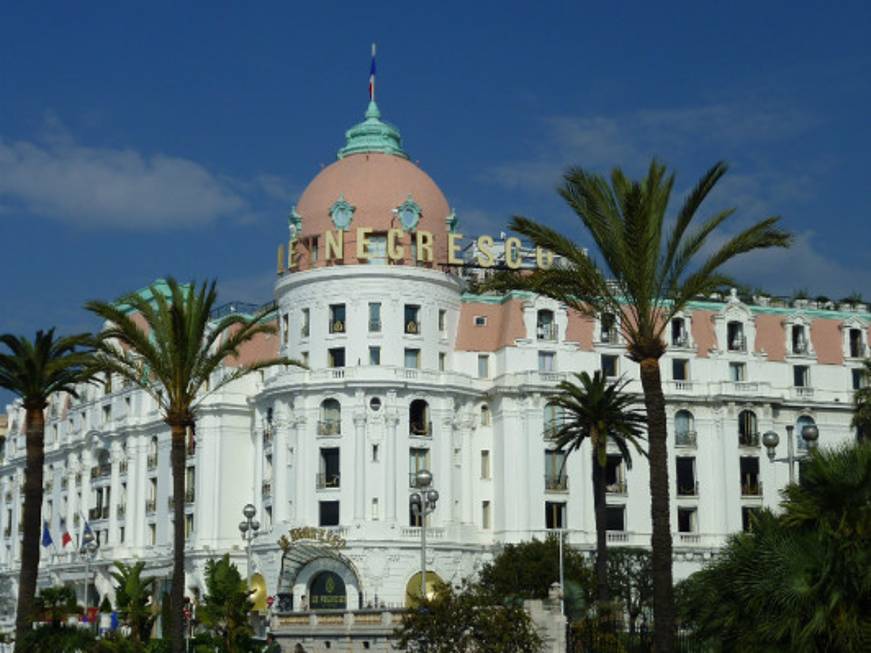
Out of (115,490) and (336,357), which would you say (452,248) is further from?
(115,490)

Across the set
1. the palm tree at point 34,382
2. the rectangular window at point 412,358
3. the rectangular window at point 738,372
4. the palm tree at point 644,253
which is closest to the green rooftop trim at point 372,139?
the rectangular window at point 412,358

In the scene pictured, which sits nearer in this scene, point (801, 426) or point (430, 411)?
point (430, 411)

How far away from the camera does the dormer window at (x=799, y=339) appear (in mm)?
94250

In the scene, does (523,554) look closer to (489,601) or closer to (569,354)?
(569,354)

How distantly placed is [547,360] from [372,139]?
1734 centimetres

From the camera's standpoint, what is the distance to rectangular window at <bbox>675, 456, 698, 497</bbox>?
89.0m

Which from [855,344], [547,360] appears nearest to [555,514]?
[547,360]

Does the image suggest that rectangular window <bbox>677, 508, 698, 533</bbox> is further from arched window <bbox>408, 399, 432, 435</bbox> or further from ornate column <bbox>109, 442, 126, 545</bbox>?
ornate column <bbox>109, 442, 126, 545</bbox>

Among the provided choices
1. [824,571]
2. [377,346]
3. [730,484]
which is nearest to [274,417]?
[377,346]

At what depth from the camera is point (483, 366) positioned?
89.1 metres

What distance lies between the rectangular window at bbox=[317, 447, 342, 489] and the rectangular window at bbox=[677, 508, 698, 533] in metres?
21.1

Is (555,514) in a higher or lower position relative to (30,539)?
higher

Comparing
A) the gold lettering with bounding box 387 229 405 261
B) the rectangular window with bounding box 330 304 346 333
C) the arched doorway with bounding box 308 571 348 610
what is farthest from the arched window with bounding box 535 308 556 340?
the arched doorway with bounding box 308 571 348 610

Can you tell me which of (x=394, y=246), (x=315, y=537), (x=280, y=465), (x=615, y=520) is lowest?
(x=315, y=537)
